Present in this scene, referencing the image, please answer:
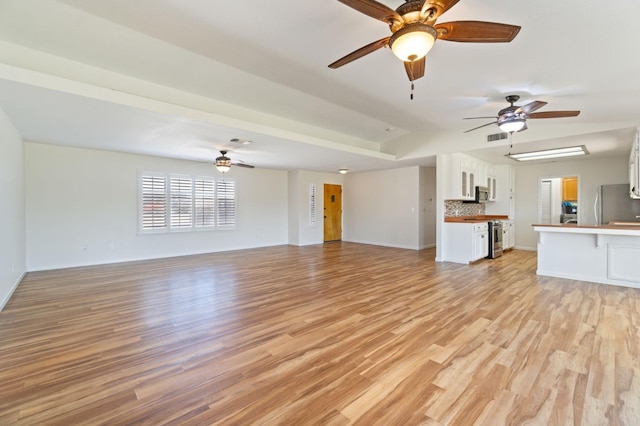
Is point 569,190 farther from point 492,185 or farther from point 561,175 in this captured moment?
point 492,185

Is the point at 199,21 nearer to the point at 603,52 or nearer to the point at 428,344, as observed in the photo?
the point at 428,344

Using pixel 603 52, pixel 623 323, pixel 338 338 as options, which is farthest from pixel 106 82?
pixel 623 323

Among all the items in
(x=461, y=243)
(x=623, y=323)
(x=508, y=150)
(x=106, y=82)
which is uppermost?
(x=106, y=82)

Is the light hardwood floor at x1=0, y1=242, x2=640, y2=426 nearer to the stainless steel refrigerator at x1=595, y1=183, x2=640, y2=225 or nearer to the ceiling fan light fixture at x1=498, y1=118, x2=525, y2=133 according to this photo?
the ceiling fan light fixture at x1=498, y1=118, x2=525, y2=133

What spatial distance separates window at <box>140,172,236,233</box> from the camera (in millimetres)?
6844

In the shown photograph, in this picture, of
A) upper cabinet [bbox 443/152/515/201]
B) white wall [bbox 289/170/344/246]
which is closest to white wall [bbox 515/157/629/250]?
upper cabinet [bbox 443/152/515/201]

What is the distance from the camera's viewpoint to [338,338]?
8.89ft

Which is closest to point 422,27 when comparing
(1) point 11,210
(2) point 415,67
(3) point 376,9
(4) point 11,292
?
(3) point 376,9

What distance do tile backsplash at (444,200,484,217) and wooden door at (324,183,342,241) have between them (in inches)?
165

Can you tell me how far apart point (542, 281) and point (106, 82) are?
7172 millimetres

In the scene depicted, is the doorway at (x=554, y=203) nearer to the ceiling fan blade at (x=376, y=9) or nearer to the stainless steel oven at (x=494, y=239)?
the stainless steel oven at (x=494, y=239)

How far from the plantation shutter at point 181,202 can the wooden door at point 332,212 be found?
173 inches

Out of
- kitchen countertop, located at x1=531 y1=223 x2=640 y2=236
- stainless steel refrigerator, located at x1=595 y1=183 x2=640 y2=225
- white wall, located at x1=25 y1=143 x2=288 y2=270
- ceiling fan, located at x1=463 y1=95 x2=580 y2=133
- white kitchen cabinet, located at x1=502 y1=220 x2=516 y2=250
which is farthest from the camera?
white kitchen cabinet, located at x1=502 y1=220 x2=516 y2=250

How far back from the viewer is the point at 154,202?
273 inches
